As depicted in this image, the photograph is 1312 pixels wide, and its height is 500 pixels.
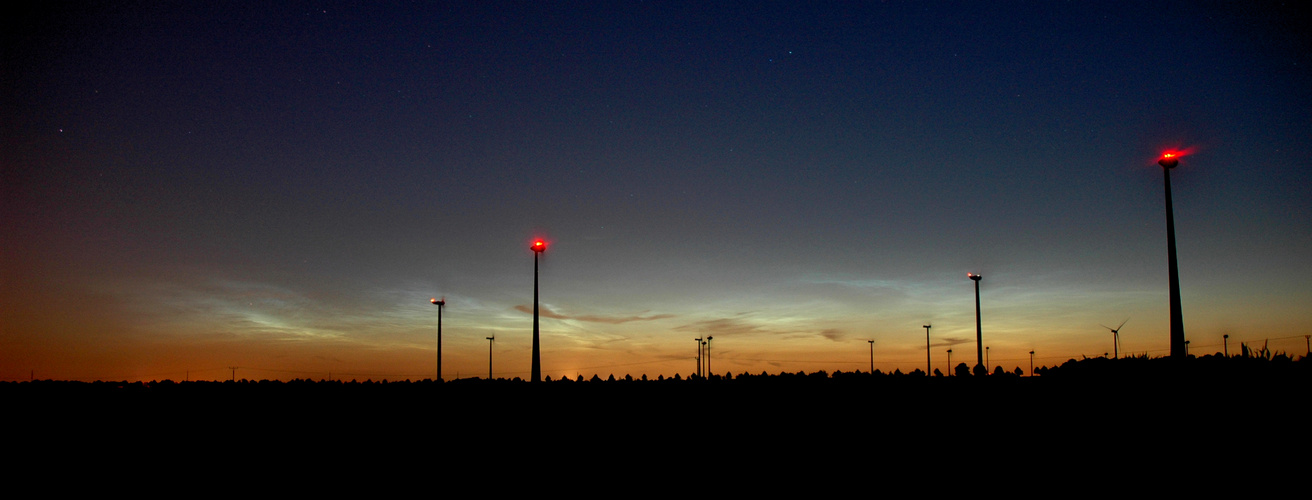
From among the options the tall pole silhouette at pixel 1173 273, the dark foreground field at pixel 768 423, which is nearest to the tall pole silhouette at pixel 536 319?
the dark foreground field at pixel 768 423

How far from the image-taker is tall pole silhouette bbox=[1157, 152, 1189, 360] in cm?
1738

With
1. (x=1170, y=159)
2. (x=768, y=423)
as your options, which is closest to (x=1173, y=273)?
(x=1170, y=159)

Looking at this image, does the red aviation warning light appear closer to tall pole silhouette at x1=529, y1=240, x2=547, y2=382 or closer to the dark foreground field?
the dark foreground field

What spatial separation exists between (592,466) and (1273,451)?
8.44 metres

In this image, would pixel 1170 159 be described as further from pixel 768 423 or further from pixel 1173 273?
pixel 768 423

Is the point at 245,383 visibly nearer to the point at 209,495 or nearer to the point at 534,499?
the point at 209,495

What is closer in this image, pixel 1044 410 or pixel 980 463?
pixel 980 463

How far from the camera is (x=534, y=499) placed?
932cm

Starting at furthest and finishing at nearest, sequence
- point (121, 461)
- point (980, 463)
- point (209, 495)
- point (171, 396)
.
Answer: point (171, 396)
point (121, 461)
point (209, 495)
point (980, 463)

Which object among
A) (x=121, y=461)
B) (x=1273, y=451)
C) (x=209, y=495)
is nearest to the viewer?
(x=1273, y=451)

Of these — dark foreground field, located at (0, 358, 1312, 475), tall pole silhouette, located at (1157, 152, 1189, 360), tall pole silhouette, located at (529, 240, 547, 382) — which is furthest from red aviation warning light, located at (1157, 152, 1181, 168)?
tall pole silhouette, located at (529, 240, 547, 382)

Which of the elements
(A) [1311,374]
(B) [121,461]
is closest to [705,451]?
(A) [1311,374]

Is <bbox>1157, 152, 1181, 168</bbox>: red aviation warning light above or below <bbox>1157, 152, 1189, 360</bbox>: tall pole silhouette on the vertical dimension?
above

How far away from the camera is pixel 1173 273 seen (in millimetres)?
18453
